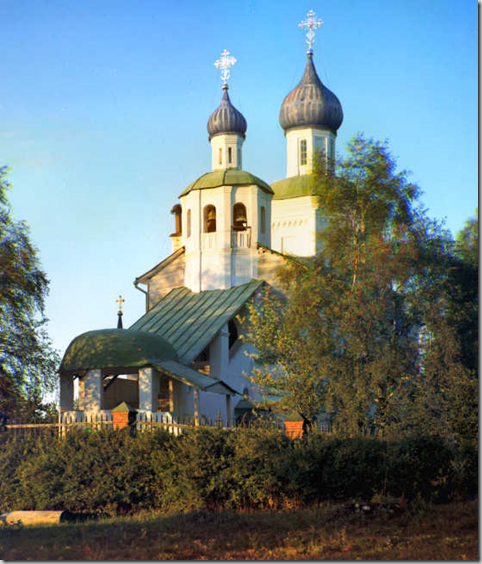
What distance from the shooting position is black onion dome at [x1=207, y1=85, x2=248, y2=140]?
32.6m

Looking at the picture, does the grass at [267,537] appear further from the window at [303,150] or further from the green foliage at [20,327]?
the window at [303,150]

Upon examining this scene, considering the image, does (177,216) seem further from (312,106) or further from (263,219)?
(312,106)

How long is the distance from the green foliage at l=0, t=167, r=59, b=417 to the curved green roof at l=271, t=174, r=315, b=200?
21.3 m

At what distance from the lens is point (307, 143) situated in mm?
39938

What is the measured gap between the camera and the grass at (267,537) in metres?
11.5

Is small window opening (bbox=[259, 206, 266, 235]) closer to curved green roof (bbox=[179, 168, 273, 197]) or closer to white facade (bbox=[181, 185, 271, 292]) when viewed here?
white facade (bbox=[181, 185, 271, 292])

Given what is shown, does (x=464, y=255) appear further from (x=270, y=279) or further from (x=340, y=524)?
(x=340, y=524)

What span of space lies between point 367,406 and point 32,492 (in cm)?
756

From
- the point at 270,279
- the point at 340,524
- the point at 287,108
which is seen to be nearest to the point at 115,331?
the point at 270,279

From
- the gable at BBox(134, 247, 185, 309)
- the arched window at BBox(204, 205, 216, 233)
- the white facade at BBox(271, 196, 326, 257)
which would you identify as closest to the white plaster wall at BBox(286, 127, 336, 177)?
the white facade at BBox(271, 196, 326, 257)

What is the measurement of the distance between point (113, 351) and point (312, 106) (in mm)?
21613

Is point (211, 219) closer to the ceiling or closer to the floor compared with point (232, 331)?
closer to the ceiling

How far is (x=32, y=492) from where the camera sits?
1577cm

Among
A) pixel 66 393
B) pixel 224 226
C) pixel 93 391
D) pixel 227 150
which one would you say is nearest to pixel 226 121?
pixel 227 150
